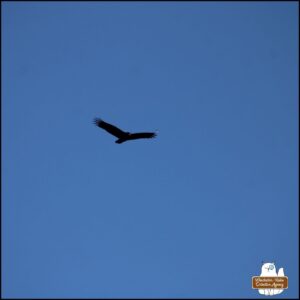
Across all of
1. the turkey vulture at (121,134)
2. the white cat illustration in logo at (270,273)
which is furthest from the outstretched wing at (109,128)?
the white cat illustration in logo at (270,273)

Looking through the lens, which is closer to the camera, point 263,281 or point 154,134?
point 154,134

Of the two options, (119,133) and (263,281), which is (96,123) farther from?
(263,281)

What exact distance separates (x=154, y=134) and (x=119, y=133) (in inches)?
101

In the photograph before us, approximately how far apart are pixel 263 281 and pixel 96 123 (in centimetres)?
1879

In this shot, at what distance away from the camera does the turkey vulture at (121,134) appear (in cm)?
3616

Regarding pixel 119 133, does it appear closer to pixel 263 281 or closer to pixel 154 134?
pixel 154 134

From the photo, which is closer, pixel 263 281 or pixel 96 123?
pixel 96 123

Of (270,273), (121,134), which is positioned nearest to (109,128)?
(121,134)

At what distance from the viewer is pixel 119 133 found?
1433 inches

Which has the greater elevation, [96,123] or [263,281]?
[96,123]

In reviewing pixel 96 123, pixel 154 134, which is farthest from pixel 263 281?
pixel 96 123

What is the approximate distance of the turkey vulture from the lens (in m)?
36.2

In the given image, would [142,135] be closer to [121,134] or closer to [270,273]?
[121,134]

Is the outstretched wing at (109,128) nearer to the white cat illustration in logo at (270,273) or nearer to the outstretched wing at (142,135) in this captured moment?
the outstretched wing at (142,135)
